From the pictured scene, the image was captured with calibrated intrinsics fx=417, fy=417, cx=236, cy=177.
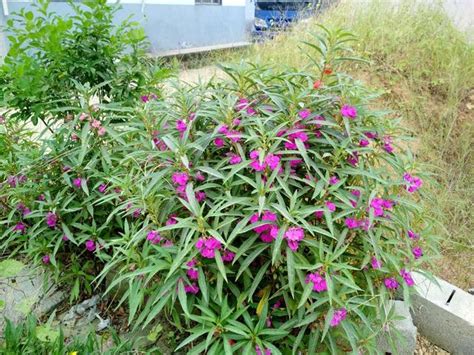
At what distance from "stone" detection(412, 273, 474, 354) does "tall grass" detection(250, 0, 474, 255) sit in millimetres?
718

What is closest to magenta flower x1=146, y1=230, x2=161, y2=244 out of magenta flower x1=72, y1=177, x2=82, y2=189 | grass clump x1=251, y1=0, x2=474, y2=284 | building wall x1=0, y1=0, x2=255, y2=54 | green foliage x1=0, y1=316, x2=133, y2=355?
green foliage x1=0, y1=316, x2=133, y2=355

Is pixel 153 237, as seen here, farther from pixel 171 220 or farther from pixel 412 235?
pixel 412 235

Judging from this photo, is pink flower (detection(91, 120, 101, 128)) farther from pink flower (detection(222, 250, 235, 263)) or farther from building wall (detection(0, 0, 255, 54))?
building wall (detection(0, 0, 255, 54))

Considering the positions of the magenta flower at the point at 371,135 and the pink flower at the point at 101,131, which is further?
the pink flower at the point at 101,131

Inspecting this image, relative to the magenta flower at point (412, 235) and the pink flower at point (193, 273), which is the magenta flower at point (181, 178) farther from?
the magenta flower at point (412, 235)

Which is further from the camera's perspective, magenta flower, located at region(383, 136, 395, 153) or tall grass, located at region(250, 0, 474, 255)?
tall grass, located at region(250, 0, 474, 255)

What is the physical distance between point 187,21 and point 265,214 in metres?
7.94

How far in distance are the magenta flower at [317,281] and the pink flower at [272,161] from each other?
379mm

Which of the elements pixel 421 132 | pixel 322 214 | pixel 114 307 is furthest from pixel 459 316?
pixel 421 132

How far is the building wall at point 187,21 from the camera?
756 centimetres

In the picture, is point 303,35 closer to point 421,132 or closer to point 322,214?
point 421,132

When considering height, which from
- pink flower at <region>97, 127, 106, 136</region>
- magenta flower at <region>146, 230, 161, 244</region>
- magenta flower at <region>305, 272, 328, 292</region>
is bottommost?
magenta flower at <region>305, 272, 328, 292</region>

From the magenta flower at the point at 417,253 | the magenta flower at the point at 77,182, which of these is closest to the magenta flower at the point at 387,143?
the magenta flower at the point at 417,253

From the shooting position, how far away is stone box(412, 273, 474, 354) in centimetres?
196
